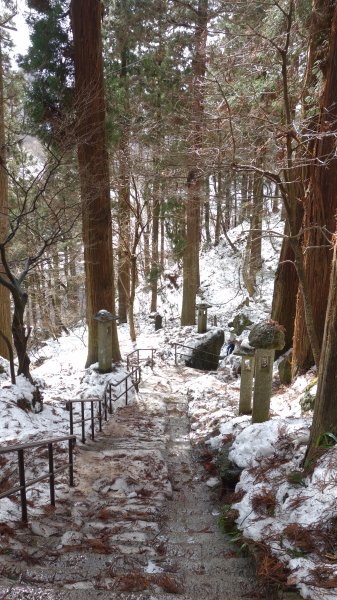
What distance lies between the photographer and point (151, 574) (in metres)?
3.02

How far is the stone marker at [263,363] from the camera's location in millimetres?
6207

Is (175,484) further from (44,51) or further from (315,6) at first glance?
(44,51)

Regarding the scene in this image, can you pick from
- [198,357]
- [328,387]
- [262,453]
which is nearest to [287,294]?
[262,453]

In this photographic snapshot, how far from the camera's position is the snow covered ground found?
3156 millimetres

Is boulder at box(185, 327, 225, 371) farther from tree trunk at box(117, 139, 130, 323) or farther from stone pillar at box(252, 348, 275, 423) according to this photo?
stone pillar at box(252, 348, 275, 423)

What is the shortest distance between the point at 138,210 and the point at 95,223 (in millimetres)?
5651

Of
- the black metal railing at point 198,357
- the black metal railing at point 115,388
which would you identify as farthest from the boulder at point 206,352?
the black metal railing at point 115,388

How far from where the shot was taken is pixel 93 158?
995 cm

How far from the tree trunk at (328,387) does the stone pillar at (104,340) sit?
22.3 feet

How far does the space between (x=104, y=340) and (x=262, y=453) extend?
19.8 ft

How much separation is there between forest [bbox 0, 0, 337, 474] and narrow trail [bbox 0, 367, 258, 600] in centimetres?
169

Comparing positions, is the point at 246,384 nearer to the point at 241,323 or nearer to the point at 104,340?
the point at 104,340

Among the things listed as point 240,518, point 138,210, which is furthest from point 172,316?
point 240,518

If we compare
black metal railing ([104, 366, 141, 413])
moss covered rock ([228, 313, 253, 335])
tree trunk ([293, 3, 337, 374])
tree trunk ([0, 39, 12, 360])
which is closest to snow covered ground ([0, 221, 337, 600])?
black metal railing ([104, 366, 141, 413])
